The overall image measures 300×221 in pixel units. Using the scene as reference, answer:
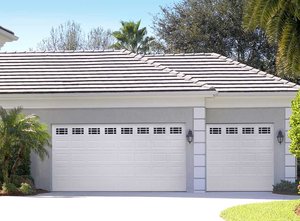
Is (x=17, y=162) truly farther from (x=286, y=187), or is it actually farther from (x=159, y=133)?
(x=286, y=187)

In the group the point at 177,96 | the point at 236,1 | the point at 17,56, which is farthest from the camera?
the point at 236,1

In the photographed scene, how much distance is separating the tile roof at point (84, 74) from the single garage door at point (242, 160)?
2009mm

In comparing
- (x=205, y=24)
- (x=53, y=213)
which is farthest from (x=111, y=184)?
(x=205, y=24)

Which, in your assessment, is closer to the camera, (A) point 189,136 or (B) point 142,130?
(A) point 189,136

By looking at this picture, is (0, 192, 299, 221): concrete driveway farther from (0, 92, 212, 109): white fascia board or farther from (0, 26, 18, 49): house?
(0, 26, 18, 49): house

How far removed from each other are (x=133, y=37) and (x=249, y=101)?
2493cm

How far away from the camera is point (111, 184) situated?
20.7 metres

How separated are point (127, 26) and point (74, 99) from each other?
24.8 m

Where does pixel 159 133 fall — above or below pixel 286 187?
above

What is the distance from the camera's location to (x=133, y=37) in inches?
1773

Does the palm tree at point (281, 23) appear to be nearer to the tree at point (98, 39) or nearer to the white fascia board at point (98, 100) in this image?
the white fascia board at point (98, 100)

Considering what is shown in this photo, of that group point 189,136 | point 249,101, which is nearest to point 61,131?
point 189,136

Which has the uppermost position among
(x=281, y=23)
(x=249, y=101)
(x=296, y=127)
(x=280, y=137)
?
(x=281, y=23)

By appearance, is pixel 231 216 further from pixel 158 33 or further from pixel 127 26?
pixel 127 26
